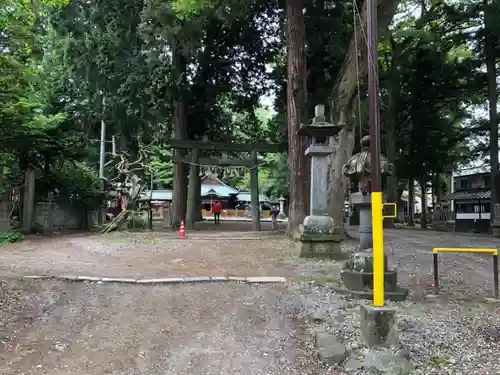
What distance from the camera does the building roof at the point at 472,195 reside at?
27.7 m

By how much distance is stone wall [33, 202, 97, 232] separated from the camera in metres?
19.0

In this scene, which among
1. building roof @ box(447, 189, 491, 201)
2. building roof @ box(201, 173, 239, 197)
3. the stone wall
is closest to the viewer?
the stone wall

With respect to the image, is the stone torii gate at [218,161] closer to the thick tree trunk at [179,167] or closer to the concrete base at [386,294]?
the thick tree trunk at [179,167]

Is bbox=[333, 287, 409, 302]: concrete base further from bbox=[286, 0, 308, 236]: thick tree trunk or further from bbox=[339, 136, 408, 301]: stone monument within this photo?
bbox=[286, 0, 308, 236]: thick tree trunk

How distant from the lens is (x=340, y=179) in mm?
14641

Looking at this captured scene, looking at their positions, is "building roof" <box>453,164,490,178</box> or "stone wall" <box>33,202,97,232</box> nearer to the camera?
"stone wall" <box>33,202,97,232</box>

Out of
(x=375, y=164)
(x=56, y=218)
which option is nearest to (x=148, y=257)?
(x=375, y=164)

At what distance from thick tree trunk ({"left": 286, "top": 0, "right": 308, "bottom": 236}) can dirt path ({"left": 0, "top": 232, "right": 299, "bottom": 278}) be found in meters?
1.56

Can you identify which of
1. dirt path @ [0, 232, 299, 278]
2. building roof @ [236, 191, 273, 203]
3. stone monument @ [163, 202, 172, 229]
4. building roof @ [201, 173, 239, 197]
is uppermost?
building roof @ [201, 173, 239, 197]

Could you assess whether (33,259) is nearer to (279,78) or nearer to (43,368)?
(43,368)

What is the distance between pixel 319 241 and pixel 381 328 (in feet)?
20.7

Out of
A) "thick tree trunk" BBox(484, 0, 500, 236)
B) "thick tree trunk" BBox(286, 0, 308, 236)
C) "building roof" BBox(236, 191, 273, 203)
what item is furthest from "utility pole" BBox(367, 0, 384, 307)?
"building roof" BBox(236, 191, 273, 203)

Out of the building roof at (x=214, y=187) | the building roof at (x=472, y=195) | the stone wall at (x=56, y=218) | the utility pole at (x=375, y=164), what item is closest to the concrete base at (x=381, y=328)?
the utility pole at (x=375, y=164)

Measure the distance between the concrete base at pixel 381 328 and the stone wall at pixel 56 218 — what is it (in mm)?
16973
